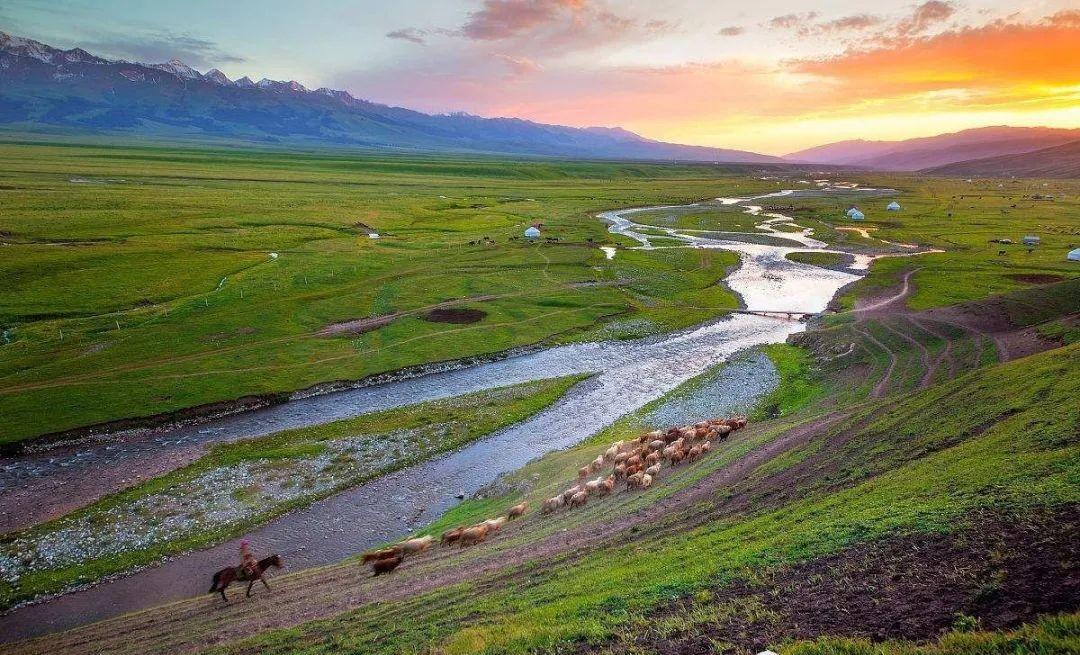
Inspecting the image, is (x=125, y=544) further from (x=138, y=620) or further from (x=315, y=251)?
(x=315, y=251)

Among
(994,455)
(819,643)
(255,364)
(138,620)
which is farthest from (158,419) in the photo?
(994,455)

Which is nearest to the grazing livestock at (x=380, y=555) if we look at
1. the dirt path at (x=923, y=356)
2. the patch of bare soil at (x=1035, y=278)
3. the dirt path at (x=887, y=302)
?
the dirt path at (x=923, y=356)

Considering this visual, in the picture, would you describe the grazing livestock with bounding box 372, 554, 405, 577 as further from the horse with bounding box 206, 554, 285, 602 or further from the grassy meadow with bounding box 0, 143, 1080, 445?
the grassy meadow with bounding box 0, 143, 1080, 445

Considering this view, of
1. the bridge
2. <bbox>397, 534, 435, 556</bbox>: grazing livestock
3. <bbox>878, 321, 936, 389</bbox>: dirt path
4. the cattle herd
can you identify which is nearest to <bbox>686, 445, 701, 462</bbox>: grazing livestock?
the cattle herd

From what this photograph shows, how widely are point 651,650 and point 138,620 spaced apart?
27.6 meters

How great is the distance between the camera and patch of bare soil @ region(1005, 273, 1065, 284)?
88762 millimetres

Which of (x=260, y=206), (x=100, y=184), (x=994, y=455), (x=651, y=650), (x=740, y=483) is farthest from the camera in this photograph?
(x=100, y=184)

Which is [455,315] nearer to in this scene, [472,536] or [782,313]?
[782,313]

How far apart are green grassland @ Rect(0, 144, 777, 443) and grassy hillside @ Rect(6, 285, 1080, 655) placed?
3694cm

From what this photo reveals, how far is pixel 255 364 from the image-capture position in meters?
63.0

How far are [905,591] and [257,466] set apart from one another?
45.4 m

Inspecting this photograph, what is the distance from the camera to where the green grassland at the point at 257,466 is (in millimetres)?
34156

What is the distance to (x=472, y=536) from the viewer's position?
30500mm

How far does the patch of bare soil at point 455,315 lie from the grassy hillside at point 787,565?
164 ft
